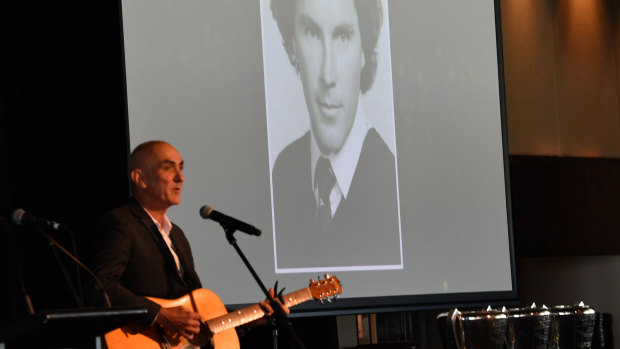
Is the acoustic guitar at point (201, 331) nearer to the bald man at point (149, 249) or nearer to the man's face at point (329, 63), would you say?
the bald man at point (149, 249)

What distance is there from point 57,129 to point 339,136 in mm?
1483

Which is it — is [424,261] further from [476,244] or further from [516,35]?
[516,35]

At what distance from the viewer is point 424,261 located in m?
4.43

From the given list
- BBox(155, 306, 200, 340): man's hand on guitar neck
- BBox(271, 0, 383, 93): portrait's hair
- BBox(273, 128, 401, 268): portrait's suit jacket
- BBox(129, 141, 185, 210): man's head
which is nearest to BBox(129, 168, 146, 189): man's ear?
BBox(129, 141, 185, 210): man's head

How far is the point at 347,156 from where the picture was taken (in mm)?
4320

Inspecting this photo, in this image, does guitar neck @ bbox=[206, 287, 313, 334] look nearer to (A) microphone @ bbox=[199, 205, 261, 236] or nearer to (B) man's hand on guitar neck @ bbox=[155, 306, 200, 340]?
(B) man's hand on guitar neck @ bbox=[155, 306, 200, 340]

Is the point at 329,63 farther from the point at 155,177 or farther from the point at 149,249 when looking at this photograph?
the point at 149,249

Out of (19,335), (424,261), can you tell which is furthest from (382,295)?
(19,335)

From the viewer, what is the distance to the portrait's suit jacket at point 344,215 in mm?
4090

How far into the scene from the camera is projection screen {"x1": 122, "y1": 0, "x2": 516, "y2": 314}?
3859 mm

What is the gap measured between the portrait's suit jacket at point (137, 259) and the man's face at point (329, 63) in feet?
4.32

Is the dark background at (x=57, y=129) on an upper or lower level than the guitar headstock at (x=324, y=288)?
upper

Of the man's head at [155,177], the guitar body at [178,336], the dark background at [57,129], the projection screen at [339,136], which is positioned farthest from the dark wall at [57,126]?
the guitar body at [178,336]

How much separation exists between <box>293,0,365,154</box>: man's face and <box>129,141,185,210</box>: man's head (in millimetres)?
1156
